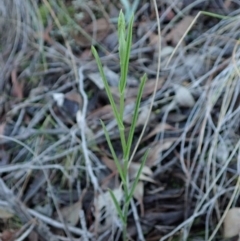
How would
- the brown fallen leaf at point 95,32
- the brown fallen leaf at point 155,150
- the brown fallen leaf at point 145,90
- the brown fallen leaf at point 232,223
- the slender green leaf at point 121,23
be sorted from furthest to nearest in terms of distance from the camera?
the brown fallen leaf at point 95,32 → the brown fallen leaf at point 145,90 → the brown fallen leaf at point 155,150 → the brown fallen leaf at point 232,223 → the slender green leaf at point 121,23

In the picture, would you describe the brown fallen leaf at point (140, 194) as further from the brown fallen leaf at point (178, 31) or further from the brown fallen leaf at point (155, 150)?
the brown fallen leaf at point (178, 31)

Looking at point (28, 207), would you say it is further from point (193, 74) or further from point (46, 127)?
point (193, 74)

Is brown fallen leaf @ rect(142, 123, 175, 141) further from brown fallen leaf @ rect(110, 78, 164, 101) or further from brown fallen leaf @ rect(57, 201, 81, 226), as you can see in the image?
brown fallen leaf @ rect(57, 201, 81, 226)

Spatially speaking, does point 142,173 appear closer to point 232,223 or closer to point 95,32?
point 232,223

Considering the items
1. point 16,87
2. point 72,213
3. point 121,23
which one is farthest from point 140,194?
point 121,23

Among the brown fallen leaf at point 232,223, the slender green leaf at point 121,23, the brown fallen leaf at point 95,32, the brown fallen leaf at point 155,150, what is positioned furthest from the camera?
the brown fallen leaf at point 95,32

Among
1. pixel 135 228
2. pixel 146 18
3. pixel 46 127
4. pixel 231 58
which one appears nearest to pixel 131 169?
pixel 135 228

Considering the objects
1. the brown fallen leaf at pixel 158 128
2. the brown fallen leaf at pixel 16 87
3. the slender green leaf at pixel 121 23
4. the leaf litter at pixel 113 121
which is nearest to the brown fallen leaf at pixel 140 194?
the leaf litter at pixel 113 121
